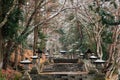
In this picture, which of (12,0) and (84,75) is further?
(84,75)

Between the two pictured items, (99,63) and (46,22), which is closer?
(99,63)

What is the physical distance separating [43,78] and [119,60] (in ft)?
19.6

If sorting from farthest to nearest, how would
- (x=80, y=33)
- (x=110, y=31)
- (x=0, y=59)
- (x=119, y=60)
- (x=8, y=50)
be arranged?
(x=80, y=33), (x=110, y=31), (x=119, y=60), (x=8, y=50), (x=0, y=59)

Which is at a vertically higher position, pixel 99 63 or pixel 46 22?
pixel 46 22

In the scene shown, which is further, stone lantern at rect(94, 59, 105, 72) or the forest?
stone lantern at rect(94, 59, 105, 72)

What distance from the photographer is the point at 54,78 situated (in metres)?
20.8

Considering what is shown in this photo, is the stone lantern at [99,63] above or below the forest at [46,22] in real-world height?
below

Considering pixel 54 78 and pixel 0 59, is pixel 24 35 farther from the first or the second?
pixel 54 78

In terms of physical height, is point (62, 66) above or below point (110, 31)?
below

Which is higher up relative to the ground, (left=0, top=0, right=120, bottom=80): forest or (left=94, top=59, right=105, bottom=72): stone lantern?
(left=0, top=0, right=120, bottom=80): forest

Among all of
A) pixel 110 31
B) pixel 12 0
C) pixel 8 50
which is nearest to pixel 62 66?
pixel 110 31

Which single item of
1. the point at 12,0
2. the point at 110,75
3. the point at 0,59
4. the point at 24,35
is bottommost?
the point at 110,75

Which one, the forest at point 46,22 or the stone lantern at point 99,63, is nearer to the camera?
the forest at point 46,22

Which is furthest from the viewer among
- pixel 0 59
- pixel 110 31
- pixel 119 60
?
pixel 110 31
